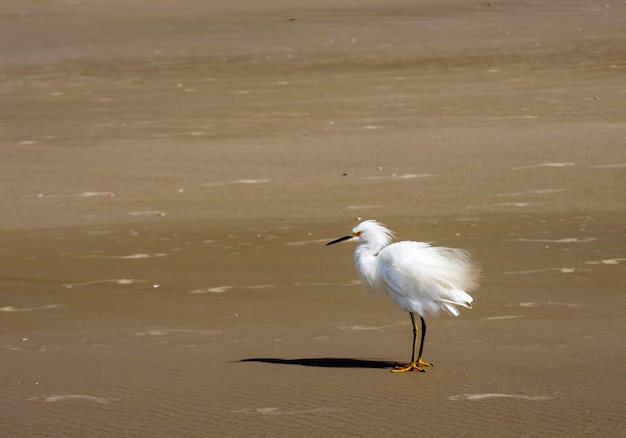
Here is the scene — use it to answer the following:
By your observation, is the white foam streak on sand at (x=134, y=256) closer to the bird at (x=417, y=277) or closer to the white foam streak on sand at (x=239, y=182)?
the white foam streak on sand at (x=239, y=182)

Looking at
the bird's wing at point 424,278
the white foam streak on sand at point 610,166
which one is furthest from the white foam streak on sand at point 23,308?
the white foam streak on sand at point 610,166

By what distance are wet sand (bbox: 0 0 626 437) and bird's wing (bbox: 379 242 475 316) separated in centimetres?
45

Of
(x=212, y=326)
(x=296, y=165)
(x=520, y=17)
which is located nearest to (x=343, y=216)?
(x=296, y=165)

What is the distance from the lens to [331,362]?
8055 mm

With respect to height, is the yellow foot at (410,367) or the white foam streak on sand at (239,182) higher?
the yellow foot at (410,367)

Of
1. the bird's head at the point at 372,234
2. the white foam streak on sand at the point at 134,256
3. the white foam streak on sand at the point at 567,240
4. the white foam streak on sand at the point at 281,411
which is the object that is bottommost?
the white foam streak on sand at the point at 134,256

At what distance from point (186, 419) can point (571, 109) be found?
12321 millimetres

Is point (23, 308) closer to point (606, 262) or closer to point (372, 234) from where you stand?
point (372, 234)

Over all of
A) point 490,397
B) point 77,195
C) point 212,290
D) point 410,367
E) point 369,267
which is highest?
point 369,267

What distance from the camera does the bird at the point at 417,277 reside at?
7645 mm

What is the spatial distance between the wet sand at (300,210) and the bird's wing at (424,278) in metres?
0.45

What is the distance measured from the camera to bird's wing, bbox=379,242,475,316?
301 inches

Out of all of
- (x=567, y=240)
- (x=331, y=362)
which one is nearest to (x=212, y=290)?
(x=331, y=362)

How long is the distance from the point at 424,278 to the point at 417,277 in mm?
50
